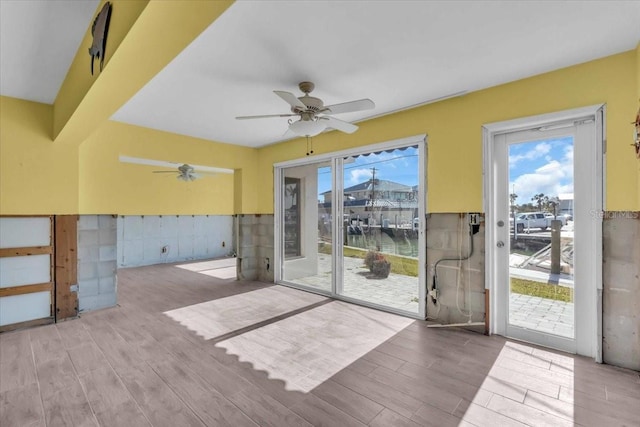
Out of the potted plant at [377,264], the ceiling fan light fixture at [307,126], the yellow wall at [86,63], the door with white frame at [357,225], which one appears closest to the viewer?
the yellow wall at [86,63]

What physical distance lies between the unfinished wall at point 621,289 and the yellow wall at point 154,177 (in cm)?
502

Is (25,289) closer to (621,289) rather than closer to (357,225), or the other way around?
(357,225)

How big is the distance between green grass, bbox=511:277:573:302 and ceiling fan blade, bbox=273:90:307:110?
9.10ft

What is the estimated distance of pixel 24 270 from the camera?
3430 millimetres

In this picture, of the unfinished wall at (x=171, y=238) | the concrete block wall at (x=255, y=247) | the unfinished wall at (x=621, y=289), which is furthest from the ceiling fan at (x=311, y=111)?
the unfinished wall at (x=171, y=238)

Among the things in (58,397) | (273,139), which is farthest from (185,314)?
(273,139)

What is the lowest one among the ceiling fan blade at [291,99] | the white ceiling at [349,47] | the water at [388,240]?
the water at [388,240]

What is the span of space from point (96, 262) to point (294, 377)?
3.24 m

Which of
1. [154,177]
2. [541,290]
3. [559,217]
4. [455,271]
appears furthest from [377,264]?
[154,177]

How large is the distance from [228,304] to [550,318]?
3.77 metres

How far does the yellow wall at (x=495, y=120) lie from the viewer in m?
2.41

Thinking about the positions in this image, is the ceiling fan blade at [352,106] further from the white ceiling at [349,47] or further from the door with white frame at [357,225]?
the door with white frame at [357,225]

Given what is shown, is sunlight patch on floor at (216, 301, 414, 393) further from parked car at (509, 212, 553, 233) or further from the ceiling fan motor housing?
the ceiling fan motor housing

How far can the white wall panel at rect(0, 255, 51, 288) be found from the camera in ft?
10.9
